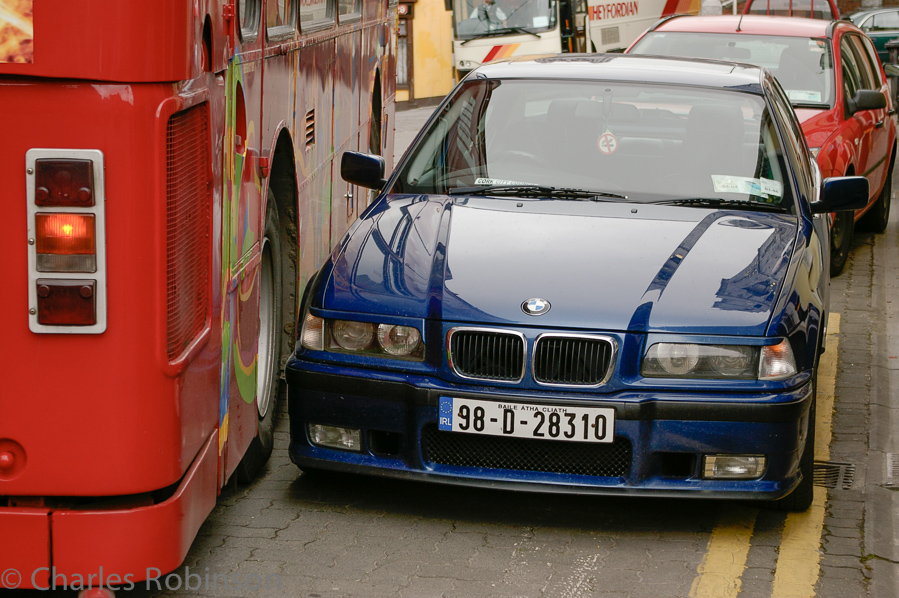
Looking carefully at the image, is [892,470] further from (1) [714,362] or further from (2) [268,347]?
(2) [268,347]

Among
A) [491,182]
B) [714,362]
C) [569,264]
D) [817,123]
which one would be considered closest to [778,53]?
[817,123]

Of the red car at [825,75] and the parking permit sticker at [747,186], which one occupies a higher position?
the red car at [825,75]

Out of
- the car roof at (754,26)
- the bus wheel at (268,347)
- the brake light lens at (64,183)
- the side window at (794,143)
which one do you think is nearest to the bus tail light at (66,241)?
the brake light lens at (64,183)

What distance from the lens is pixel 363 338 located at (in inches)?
183

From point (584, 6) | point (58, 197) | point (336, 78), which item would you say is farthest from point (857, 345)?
point (584, 6)

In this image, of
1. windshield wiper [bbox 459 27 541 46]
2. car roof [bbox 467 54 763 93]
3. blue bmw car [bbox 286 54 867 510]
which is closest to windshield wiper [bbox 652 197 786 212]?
blue bmw car [bbox 286 54 867 510]

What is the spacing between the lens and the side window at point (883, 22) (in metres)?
28.1

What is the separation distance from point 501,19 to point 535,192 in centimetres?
1504

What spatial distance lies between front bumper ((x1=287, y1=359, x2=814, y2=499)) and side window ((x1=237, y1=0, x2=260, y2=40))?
1.19 metres

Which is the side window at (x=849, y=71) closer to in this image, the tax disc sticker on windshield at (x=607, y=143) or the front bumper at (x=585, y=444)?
the tax disc sticker on windshield at (x=607, y=143)

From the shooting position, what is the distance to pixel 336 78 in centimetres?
696

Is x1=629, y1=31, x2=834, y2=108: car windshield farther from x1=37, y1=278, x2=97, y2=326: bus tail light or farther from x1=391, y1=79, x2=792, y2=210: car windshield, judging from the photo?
x1=37, y1=278, x2=97, y2=326: bus tail light

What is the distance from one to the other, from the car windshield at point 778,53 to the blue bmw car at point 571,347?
14.9 ft

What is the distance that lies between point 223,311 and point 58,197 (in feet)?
3.34
